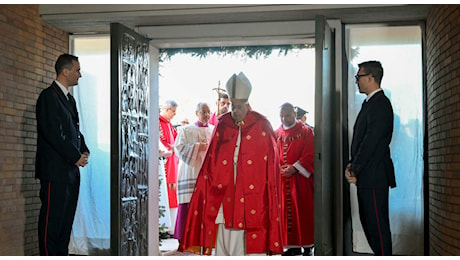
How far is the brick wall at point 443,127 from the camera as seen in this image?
5609mm

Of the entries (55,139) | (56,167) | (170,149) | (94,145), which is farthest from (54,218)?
(170,149)

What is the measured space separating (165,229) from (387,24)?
4513mm

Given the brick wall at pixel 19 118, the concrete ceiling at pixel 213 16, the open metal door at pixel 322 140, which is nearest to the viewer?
the open metal door at pixel 322 140

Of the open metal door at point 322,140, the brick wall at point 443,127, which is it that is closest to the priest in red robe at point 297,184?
the open metal door at point 322,140

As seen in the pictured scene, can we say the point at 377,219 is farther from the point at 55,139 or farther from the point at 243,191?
the point at 55,139

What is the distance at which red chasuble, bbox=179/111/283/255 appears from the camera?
724 centimetres

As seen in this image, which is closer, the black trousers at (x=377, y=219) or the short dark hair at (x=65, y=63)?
the black trousers at (x=377, y=219)

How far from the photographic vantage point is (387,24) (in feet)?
24.2

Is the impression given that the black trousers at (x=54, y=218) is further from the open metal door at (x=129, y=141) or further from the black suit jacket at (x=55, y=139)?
the open metal door at (x=129, y=141)

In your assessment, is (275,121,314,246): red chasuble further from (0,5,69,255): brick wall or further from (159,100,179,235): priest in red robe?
(0,5,69,255): brick wall

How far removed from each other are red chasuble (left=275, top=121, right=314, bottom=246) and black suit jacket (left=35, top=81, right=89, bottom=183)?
2.78 metres

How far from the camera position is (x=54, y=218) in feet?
20.4

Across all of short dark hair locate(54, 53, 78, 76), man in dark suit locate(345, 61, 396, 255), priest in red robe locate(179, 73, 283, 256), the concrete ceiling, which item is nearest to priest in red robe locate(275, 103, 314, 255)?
priest in red robe locate(179, 73, 283, 256)

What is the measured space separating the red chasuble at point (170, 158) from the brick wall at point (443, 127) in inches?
154
